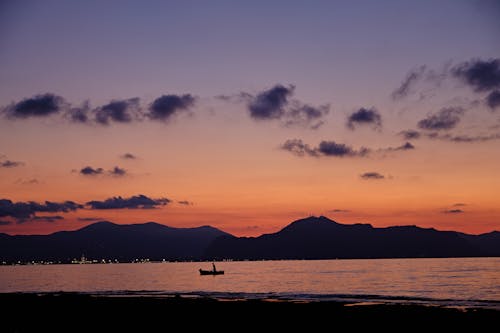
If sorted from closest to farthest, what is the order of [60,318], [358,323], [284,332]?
[284,332], [358,323], [60,318]

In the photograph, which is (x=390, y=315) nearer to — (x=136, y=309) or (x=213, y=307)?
(x=213, y=307)

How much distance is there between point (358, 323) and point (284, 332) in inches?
288

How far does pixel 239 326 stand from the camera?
3459cm

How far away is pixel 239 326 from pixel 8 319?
1710cm

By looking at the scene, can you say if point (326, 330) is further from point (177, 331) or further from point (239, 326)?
point (177, 331)

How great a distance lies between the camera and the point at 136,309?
4688 cm

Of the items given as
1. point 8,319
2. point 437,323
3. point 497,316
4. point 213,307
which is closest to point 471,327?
point 437,323

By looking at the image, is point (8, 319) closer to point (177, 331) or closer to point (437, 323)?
point (177, 331)

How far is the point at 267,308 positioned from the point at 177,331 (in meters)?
17.8

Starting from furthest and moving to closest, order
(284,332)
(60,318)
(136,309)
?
(136,309) → (60,318) → (284,332)

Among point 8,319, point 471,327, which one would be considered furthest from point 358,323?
point 8,319

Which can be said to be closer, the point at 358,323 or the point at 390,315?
the point at 358,323

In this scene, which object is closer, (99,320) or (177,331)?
(177,331)

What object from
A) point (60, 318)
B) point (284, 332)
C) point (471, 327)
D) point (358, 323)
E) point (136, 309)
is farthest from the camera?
point (136, 309)
